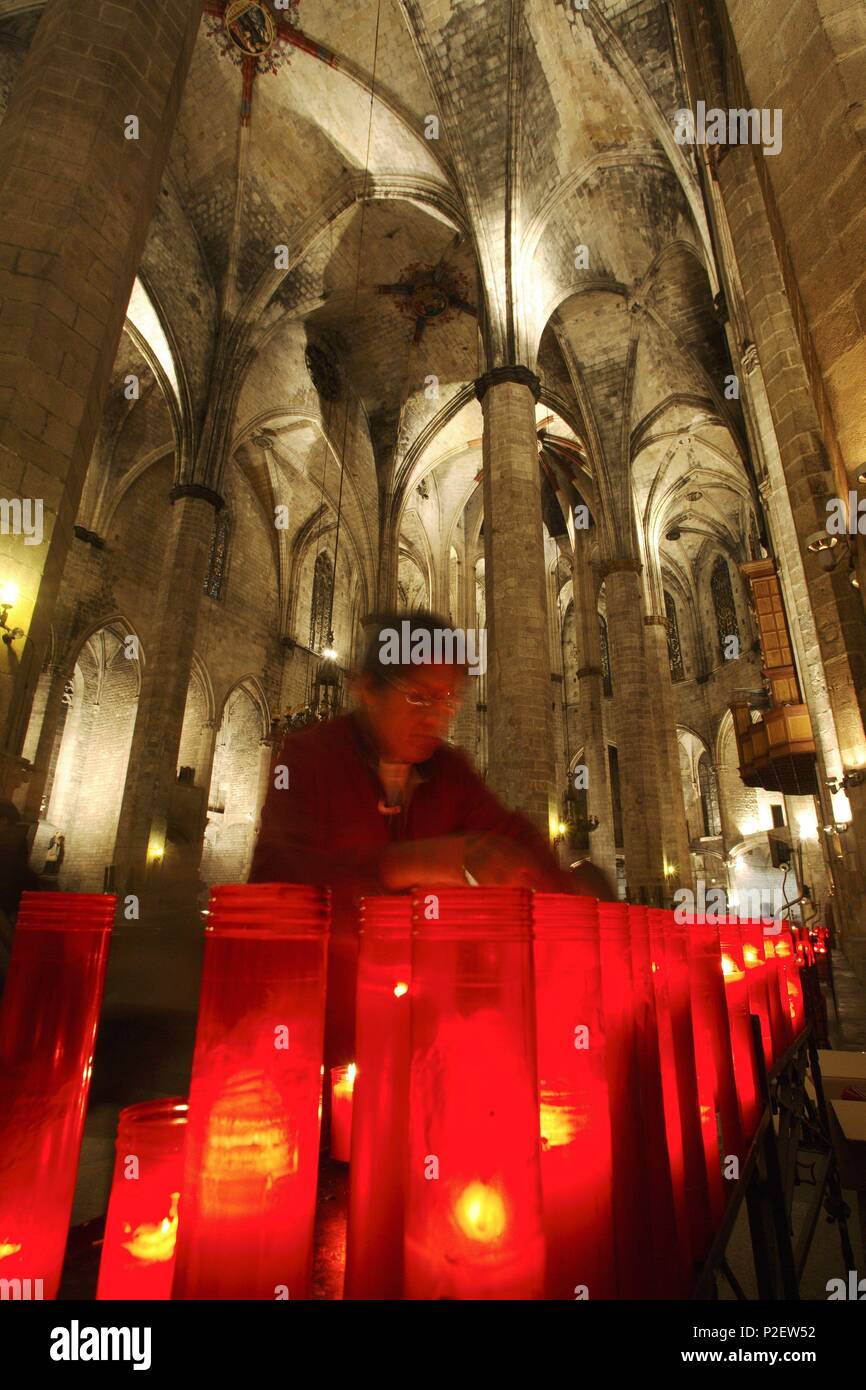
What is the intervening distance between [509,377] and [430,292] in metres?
6.55

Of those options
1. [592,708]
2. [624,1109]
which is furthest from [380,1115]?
[592,708]

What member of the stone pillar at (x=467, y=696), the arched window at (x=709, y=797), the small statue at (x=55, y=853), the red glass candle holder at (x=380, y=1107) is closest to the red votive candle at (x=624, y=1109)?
the red glass candle holder at (x=380, y=1107)

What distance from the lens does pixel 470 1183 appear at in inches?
22.1

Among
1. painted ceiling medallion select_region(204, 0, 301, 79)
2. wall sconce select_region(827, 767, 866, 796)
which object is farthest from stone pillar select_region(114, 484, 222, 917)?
wall sconce select_region(827, 767, 866, 796)

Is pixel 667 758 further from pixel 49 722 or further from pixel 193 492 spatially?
pixel 49 722

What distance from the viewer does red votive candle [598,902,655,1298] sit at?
0.81 metres

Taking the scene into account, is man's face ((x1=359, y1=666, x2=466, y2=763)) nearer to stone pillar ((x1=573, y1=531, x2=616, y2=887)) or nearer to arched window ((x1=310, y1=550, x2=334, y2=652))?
stone pillar ((x1=573, y1=531, x2=616, y2=887))

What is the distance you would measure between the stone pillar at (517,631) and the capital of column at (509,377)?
77cm

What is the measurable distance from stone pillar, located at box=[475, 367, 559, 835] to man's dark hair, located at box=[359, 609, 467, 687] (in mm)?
6562

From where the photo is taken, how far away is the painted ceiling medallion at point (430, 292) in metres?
14.6

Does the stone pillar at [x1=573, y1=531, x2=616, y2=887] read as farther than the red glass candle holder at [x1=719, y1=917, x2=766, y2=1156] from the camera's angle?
Yes

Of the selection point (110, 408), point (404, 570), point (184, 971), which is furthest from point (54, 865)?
point (404, 570)
